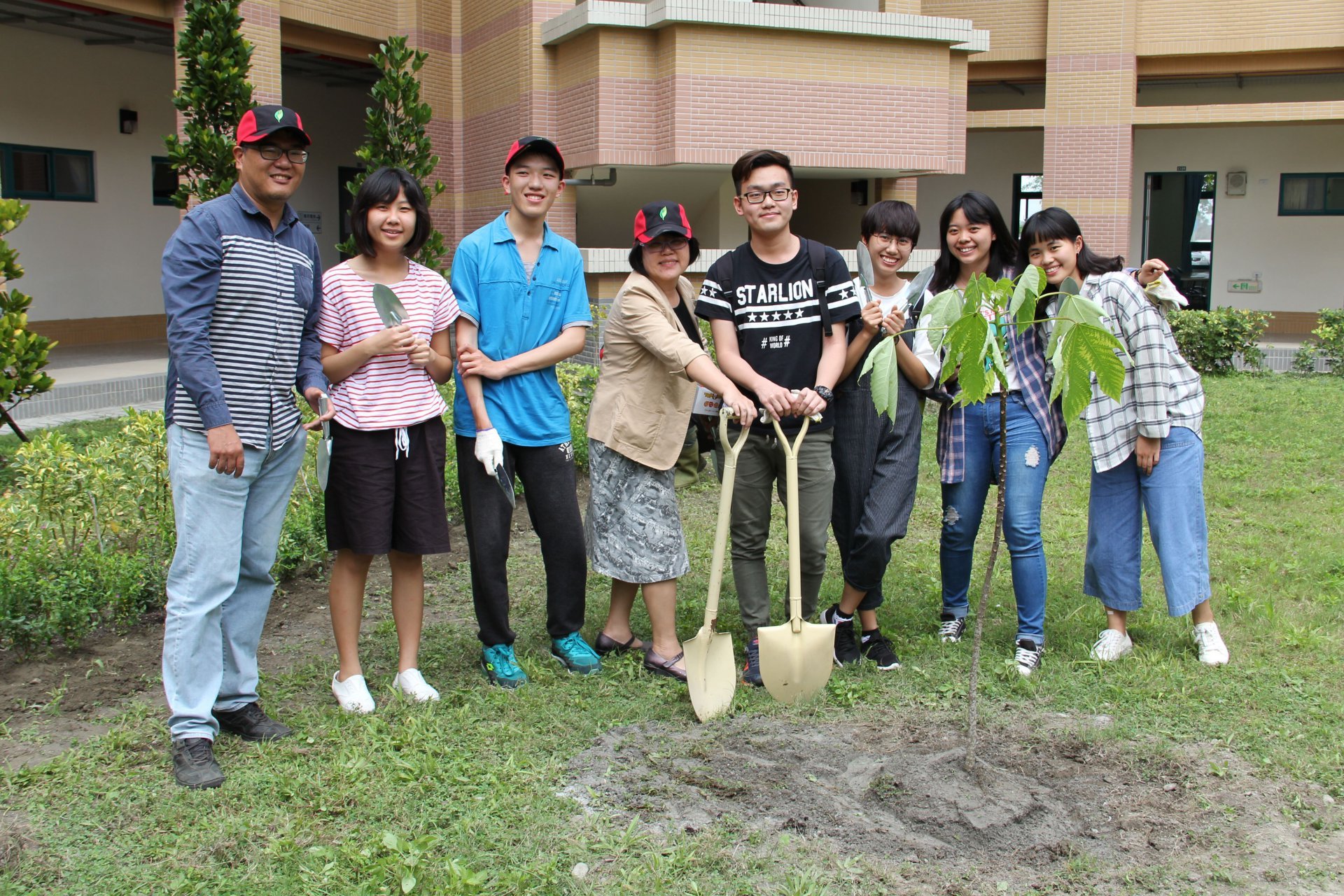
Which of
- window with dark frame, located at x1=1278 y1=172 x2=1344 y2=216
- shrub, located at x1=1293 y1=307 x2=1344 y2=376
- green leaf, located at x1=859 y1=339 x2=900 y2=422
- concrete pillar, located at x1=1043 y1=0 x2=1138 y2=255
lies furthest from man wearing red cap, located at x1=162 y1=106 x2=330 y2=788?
window with dark frame, located at x1=1278 y1=172 x2=1344 y2=216

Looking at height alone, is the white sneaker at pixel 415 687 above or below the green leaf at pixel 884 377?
below

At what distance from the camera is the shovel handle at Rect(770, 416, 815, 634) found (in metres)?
3.54

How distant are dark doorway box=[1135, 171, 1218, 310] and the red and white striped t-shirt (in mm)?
17291

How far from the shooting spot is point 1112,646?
4172 millimetres

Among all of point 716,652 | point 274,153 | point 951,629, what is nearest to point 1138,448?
point 951,629

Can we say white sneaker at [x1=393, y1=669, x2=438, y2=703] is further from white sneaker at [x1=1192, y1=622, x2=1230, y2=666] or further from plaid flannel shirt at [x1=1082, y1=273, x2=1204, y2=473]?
white sneaker at [x1=1192, y1=622, x2=1230, y2=666]

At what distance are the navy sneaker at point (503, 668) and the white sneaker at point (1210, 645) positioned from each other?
2.52 metres

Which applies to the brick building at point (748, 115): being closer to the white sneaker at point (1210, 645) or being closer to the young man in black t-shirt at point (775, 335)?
the young man in black t-shirt at point (775, 335)

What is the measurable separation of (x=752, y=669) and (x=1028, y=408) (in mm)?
1377

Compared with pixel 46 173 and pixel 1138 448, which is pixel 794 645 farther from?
pixel 46 173

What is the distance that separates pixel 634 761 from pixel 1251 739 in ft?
6.29

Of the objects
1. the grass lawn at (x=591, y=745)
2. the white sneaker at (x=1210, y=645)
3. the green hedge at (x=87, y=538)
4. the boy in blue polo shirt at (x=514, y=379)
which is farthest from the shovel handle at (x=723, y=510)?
the white sneaker at (x=1210, y=645)

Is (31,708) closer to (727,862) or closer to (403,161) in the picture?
(727,862)

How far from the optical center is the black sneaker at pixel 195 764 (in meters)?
3.12
